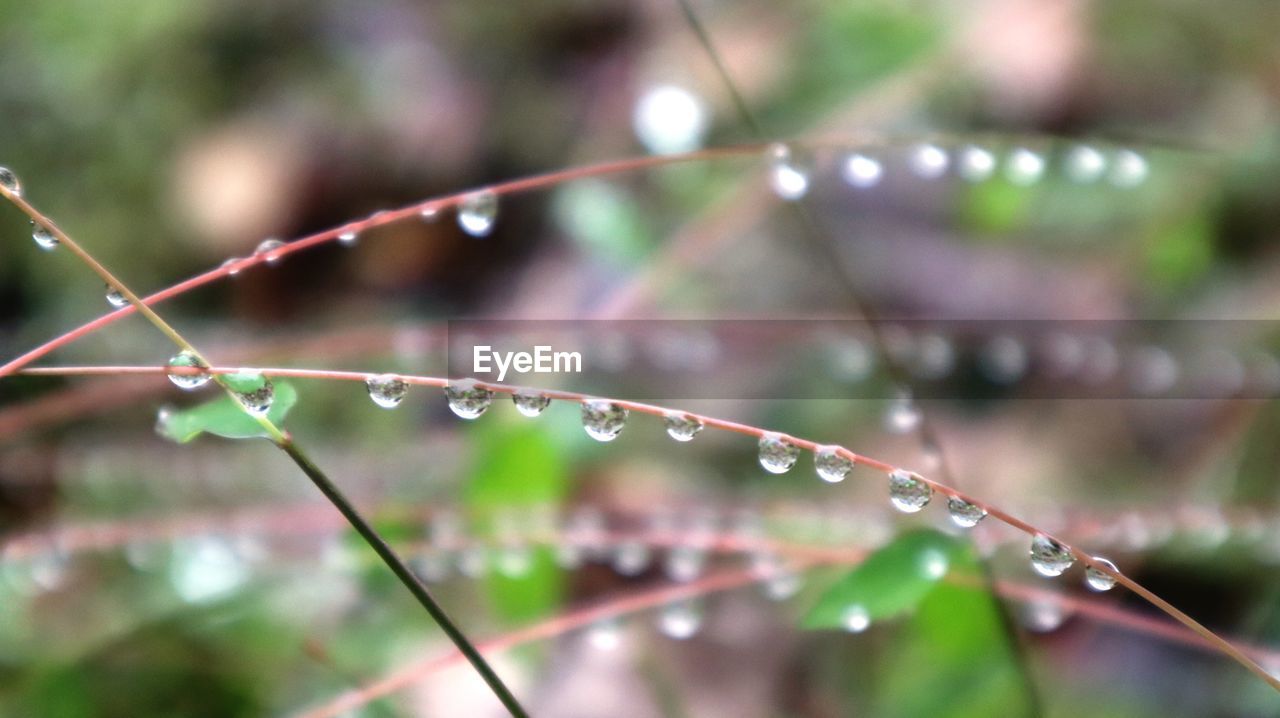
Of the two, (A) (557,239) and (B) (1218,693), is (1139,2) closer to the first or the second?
(A) (557,239)

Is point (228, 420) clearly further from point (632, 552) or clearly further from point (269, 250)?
point (632, 552)

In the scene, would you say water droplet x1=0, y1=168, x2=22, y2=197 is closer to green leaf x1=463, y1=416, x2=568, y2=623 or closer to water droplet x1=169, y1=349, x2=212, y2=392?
water droplet x1=169, y1=349, x2=212, y2=392

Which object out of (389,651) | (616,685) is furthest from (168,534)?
(616,685)

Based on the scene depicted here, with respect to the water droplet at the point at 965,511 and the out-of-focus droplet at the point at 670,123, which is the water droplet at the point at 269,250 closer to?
the water droplet at the point at 965,511

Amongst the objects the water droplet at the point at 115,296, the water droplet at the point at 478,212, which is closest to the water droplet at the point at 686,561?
the water droplet at the point at 478,212

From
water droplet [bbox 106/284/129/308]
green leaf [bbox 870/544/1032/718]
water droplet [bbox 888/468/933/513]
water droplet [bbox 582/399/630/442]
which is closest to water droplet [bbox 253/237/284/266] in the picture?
water droplet [bbox 106/284/129/308]

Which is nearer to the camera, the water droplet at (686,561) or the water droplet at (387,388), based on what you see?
the water droplet at (387,388)
